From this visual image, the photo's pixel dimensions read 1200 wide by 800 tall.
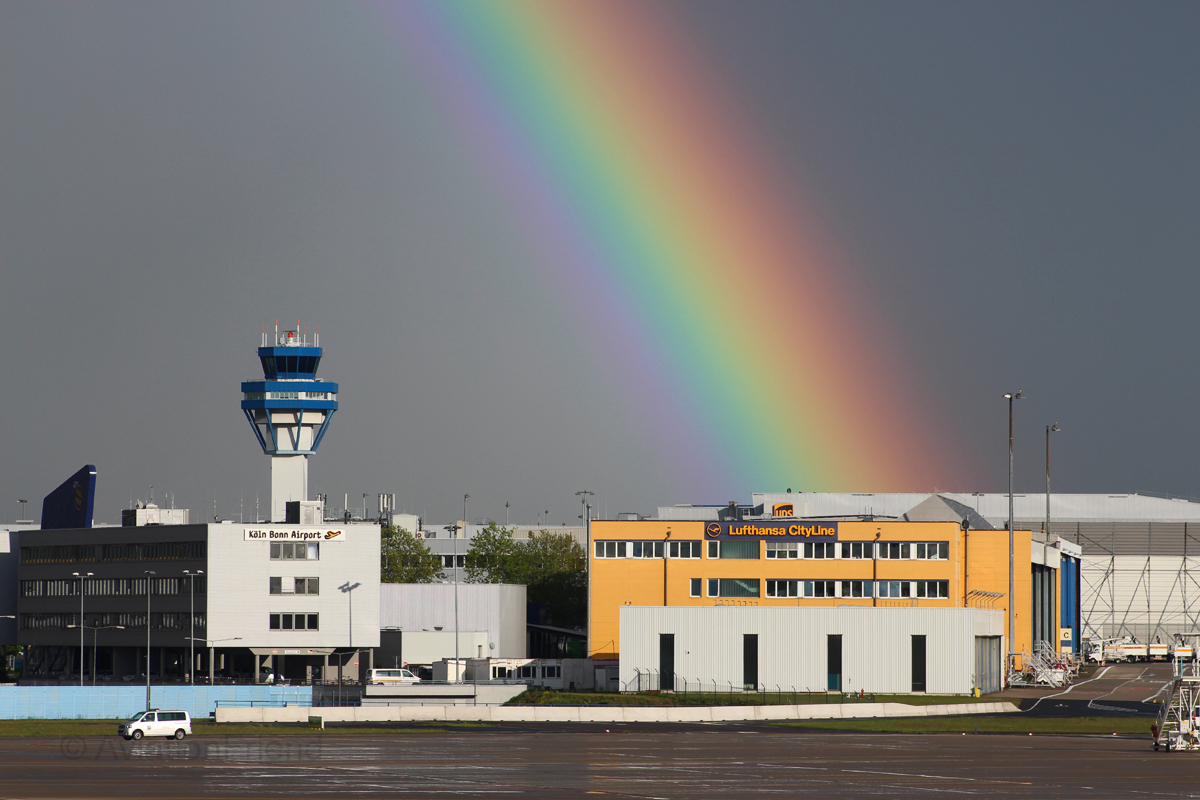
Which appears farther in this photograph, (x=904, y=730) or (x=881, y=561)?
(x=881, y=561)

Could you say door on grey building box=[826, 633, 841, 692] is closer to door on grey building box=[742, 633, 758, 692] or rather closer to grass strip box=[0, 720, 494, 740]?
door on grey building box=[742, 633, 758, 692]

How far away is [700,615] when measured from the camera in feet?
379

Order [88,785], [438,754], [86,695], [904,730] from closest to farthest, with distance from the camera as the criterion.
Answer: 1. [88,785]
2. [438,754]
3. [904,730]
4. [86,695]

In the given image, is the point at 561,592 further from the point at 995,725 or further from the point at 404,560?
the point at 995,725

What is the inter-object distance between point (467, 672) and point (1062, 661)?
175 feet

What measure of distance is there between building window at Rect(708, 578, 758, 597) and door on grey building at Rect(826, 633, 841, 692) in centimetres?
1922

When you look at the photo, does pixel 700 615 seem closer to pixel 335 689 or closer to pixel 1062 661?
pixel 335 689

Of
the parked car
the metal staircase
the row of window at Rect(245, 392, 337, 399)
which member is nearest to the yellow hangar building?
the parked car

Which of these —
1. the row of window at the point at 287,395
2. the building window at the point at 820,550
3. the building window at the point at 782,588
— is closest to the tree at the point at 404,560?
the row of window at the point at 287,395

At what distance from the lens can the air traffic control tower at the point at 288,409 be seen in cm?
18050

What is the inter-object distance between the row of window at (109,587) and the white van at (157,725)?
206 ft

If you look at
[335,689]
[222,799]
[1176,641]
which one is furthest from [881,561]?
[222,799]

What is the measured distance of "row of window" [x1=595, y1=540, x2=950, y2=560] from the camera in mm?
130125

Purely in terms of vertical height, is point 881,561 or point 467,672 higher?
point 881,561
